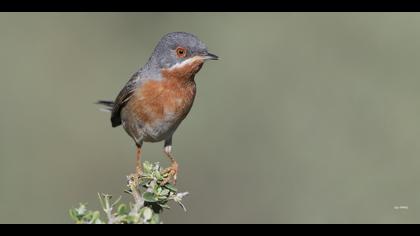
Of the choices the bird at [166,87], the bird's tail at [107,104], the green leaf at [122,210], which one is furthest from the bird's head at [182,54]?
the green leaf at [122,210]

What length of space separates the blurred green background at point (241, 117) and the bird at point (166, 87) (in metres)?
2.70

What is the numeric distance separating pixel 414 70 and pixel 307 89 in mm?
1905

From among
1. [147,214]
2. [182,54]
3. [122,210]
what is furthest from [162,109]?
[147,214]

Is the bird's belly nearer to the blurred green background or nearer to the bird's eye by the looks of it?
the bird's eye

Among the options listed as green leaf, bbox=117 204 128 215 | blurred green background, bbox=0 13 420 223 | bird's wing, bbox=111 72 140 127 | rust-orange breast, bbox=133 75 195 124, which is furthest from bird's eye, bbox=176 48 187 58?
blurred green background, bbox=0 13 420 223

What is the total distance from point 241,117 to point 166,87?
14.4 feet

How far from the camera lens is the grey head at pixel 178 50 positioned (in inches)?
241

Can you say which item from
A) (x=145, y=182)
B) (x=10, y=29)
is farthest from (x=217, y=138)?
(x=145, y=182)

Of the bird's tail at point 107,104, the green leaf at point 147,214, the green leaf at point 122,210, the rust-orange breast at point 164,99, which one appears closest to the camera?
the green leaf at point 147,214

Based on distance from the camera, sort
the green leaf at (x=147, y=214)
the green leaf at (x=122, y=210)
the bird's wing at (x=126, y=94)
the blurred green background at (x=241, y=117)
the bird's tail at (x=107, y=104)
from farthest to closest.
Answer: the blurred green background at (x=241, y=117)
the bird's tail at (x=107, y=104)
the bird's wing at (x=126, y=94)
the green leaf at (x=122, y=210)
the green leaf at (x=147, y=214)

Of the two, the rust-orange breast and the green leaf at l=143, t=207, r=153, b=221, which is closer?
the green leaf at l=143, t=207, r=153, b=221

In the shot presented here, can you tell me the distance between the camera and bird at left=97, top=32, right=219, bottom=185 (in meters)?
6.17

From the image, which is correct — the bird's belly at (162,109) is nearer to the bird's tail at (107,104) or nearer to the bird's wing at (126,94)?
the bird's wing at (126,94)
